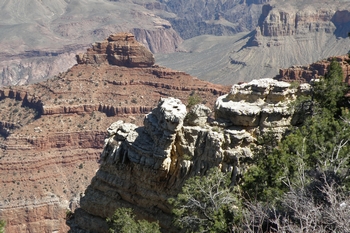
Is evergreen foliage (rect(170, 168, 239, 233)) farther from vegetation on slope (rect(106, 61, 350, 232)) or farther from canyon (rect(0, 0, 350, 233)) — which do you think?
canyon (rect(0, 0, 350, 233))

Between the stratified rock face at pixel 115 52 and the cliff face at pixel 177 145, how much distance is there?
274 ft

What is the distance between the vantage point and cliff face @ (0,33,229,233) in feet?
272

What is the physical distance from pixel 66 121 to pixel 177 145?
76685 mm

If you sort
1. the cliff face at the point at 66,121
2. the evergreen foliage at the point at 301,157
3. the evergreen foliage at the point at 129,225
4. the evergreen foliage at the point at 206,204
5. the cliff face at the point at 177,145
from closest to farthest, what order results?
the evergreen foliage at the point at 301,157 → the evergreen foliage at the point at 206,204 → the evergreen foliage at the point at 129,225 → the cliff face at the point at 177,145 → the cliff face at the point at 66,121

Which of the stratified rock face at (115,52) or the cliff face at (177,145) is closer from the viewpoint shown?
the cliff face at (177,145)

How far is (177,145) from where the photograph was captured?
108 feet

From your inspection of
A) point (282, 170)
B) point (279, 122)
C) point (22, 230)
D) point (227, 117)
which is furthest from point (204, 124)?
point (22, 230)

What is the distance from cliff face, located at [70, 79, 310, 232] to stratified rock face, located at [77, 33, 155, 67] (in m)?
83.4

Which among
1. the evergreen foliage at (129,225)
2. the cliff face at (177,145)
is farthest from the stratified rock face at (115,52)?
the evergreen foliage at (129,225)

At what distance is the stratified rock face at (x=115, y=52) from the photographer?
390ft

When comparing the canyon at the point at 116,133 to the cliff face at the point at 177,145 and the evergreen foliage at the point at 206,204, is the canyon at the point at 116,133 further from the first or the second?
the evergreen foliage at the point at 206,204

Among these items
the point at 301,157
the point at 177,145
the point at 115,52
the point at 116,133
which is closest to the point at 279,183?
the point at 301,157

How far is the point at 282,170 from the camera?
26.6 metres

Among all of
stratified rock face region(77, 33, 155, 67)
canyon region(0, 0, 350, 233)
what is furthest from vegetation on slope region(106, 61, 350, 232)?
stratified rock face region(77, 33, 155, 67)
